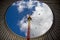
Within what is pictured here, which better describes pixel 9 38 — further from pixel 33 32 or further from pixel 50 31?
pixel 50 31

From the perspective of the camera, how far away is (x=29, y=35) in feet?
34.4

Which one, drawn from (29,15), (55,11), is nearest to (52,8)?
(55,11)

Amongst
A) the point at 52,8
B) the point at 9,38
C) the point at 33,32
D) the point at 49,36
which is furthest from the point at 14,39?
the point at 52,8

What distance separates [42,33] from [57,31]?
79 centimetres

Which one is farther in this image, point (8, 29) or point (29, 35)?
point (8, 29)

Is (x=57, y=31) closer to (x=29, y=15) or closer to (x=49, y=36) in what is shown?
(x=49, y=36)

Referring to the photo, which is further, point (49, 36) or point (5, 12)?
point (5, 12)

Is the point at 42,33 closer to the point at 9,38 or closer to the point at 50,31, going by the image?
the point at 50,31

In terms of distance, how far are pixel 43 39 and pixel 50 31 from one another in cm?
59

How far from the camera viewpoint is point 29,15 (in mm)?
11469

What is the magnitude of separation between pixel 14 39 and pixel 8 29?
0.67m

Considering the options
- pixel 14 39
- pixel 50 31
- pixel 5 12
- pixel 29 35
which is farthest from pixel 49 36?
pixel 5 12

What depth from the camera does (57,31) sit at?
11.0 m

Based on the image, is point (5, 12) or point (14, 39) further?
point (5, 12)
